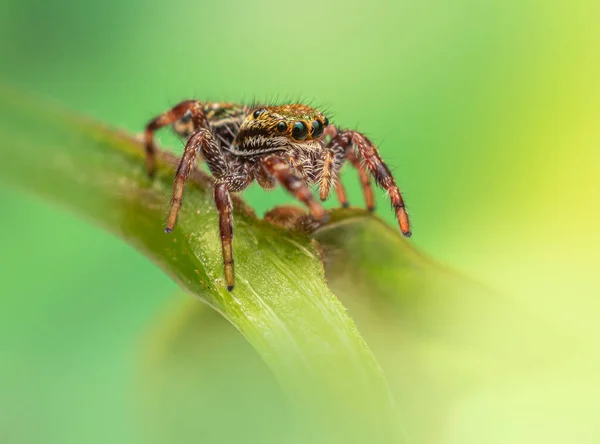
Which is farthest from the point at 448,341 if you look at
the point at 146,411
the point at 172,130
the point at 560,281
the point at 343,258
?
the point at 172,130

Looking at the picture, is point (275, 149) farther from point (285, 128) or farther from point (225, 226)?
point (225, 226)

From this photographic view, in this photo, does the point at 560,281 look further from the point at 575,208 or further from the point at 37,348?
the point at 37,348

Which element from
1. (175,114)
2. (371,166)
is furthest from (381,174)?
(175,114)

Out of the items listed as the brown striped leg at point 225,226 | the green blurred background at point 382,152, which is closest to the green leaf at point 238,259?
the brown striped leg at point 225,226

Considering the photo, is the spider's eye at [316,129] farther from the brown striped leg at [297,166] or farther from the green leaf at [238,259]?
the green leaf at [238,259]

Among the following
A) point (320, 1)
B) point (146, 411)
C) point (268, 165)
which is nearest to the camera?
point (146, 411)
